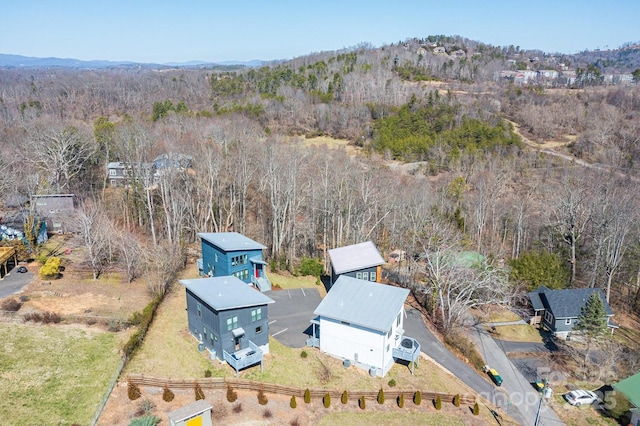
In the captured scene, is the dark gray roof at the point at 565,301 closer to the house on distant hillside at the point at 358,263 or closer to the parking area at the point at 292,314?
the house on distant hillside at the point at 358,263

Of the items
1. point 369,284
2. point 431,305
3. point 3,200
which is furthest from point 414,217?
point 3,200

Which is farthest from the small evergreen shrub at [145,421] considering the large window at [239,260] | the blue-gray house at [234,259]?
the large window at [239,260]

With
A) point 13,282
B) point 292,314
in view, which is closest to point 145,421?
point 292,314

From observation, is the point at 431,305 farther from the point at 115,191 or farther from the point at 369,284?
the point at 115,191

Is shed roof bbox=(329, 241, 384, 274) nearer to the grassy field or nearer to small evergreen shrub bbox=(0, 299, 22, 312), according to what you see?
the grassy field

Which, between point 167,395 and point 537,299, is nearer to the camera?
point 167,395

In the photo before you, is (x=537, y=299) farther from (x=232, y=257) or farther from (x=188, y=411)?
(x=188, y=411)
